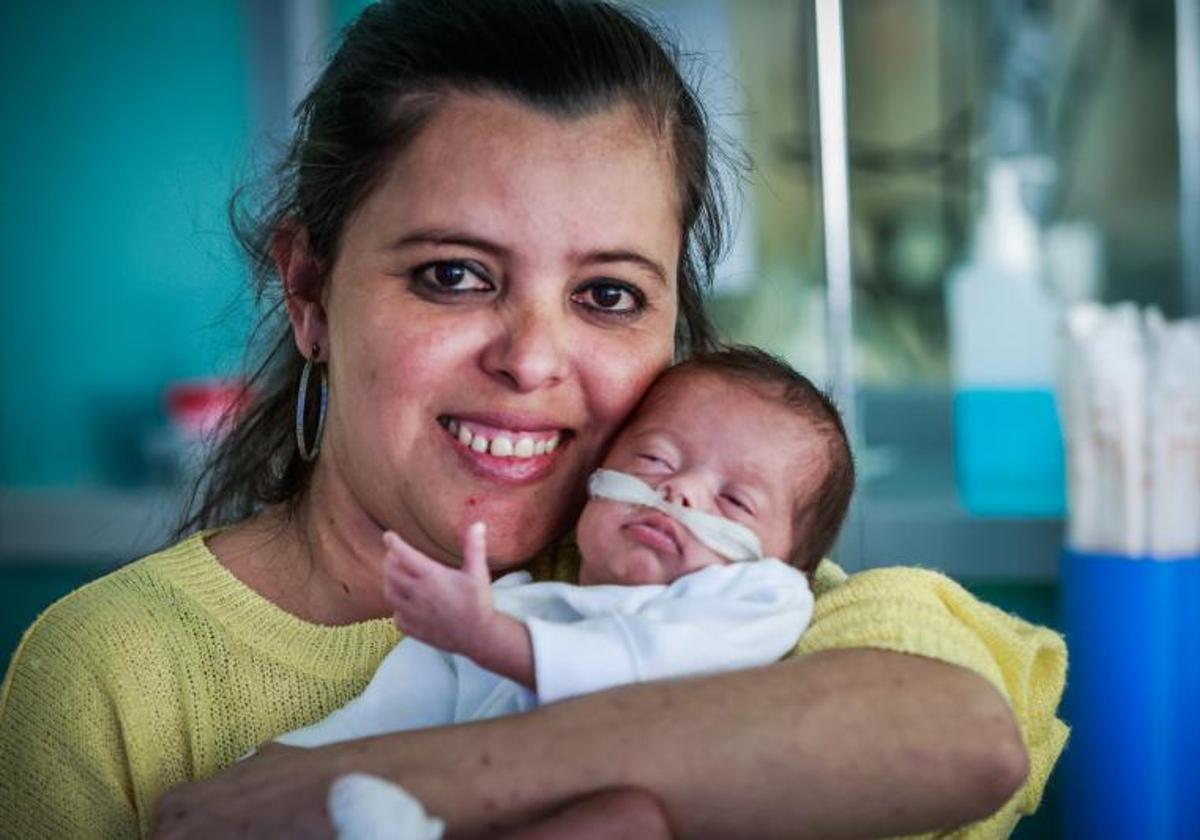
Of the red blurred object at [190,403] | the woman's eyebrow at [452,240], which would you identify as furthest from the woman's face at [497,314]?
the red blurred object at [190,403]

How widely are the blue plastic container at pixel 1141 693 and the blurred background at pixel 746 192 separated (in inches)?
40.1

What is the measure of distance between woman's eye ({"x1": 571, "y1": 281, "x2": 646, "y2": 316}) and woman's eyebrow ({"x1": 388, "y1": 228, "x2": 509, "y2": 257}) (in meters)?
0.09

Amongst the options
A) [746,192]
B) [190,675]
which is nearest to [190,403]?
[746,192]

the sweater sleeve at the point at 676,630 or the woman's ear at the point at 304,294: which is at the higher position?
the woman's ear at the point at 304,294

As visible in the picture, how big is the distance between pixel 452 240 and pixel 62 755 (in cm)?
55

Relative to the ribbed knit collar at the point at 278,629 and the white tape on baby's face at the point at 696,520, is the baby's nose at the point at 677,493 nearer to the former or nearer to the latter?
the white tape on baby's face at the point at 696,520

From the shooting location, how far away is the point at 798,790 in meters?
0.99

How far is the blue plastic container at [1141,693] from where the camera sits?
1936 millimetres

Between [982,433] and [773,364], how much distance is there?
3.63 ft

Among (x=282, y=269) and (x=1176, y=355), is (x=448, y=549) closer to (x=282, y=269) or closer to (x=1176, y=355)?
(x=282, y=269)

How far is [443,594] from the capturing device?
100cm

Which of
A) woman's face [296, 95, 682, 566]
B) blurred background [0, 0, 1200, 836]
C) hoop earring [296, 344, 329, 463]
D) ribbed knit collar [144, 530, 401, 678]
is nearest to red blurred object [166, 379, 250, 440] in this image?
blurred background [0, 0, 1200, 836]

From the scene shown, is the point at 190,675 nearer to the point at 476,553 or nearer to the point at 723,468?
the point at 476,553

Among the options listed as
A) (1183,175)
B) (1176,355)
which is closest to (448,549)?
(1176,355)
